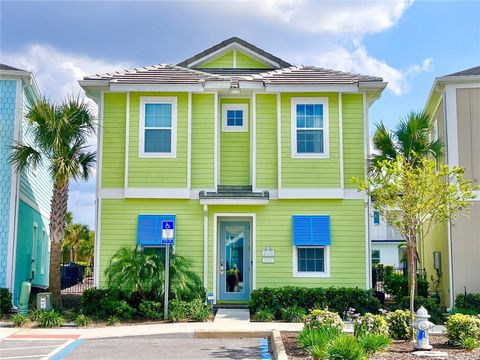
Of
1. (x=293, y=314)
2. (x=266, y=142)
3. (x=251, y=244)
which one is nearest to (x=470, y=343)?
(x=293, y=314)

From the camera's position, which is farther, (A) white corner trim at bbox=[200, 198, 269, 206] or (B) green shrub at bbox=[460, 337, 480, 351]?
(A) white corner trim at bbox=[200, 198, 269, 206]

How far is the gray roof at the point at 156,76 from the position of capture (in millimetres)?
17078

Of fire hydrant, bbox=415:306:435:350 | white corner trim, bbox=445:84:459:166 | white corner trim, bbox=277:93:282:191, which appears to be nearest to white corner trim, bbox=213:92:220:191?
white corner trim, bbox=277:93:282:191

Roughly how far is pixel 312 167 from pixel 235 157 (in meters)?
2.36

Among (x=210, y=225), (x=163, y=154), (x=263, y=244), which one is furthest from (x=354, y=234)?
(x=163, y=154)

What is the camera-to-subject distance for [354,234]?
16.9 m

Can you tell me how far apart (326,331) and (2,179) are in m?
10.7

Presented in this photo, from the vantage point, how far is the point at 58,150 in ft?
52.0

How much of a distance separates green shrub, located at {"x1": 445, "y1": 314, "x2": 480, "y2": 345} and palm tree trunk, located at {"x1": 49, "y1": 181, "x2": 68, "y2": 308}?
9.80 m

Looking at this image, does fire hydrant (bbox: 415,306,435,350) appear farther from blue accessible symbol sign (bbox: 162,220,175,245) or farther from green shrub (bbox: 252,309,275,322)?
blue accessible symbol sign (bbox: 162,220,175,245)

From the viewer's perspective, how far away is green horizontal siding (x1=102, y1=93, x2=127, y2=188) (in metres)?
17.2

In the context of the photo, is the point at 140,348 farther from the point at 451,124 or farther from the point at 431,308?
the point at 451,124

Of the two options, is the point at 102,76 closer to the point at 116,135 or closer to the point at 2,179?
the point at 116,135

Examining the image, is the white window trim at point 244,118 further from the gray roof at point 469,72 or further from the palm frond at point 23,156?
the gray roof at point 469,72
